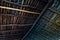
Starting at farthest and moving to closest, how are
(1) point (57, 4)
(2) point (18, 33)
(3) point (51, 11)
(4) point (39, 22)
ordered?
1. (2) point (18, 33)
2. (4) point (39, 22)
3. (3) point (51, 11)
4. (1) point (57, 4)

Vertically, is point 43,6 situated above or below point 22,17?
above

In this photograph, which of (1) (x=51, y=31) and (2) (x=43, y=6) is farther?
(1) (x=51, y=31)

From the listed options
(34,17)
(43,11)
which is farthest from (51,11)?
(34,17)

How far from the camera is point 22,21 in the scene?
326cm

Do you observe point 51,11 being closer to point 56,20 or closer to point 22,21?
point 56,20

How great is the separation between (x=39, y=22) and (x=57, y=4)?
3.40 feet

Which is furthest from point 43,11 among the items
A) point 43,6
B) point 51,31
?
point 51,31

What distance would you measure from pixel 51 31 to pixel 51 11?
856 mm

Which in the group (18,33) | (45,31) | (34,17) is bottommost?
(18,33)

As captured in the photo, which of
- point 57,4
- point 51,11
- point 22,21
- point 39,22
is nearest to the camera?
point 57,4

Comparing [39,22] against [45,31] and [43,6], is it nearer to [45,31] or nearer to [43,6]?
[45,31]

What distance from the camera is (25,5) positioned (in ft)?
9.21

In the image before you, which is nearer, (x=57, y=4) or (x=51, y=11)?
(x=57, y=4)

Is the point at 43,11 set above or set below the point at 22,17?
above
